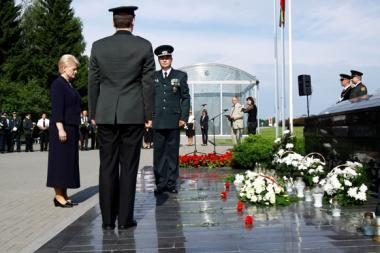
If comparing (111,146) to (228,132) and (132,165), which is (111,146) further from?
(228,132)

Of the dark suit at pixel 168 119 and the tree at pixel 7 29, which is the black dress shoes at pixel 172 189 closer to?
the dark suit at pixel 168 119

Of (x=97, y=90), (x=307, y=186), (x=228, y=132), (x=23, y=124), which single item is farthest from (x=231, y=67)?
(x=97, y=90)

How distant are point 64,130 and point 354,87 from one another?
602cm

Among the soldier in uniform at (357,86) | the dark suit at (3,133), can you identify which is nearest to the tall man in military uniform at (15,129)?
the dark suit at (3,133)

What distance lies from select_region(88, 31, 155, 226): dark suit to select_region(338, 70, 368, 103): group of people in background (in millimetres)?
5746

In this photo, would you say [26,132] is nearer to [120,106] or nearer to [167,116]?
[167,116]

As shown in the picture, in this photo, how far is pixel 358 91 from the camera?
10.6 metres

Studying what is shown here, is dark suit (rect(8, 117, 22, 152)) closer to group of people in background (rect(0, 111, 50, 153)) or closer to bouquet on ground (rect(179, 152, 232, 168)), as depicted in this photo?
group of people in background (rect(0, 111, 50, 153))

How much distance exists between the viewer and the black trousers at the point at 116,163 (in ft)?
18.0

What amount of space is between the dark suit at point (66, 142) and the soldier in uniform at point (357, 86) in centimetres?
558

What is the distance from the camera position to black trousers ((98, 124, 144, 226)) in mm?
5500

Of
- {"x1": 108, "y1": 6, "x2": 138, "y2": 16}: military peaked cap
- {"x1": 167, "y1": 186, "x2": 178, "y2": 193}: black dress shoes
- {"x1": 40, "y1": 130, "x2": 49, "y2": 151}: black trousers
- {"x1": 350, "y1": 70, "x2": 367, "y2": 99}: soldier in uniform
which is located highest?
{"x1": 108, "y1": 6, "x2": 138, "y2": 16}: military peaked cap

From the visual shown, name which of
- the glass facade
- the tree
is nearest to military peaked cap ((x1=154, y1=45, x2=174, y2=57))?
the glass facade

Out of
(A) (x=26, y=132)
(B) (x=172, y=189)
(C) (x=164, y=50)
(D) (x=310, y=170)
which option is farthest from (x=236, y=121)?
(D) (x=310, y=170)
